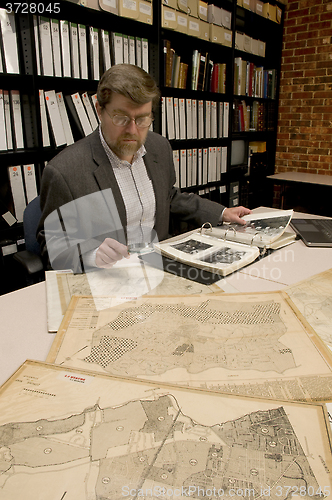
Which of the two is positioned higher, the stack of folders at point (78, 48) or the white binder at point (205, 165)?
the stack of folders at point (78, 48)

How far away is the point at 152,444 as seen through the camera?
0.50m

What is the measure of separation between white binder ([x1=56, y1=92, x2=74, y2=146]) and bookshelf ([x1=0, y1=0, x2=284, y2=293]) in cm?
4

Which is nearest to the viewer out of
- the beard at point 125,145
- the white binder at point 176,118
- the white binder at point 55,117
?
the beard at point 125,145

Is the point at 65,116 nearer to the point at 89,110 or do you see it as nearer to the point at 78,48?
the point at 89,110

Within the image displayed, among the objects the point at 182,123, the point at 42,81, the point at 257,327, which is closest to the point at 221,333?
the point at 257,327

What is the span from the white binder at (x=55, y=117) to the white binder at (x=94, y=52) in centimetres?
30

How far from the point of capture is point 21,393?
1.96 feet

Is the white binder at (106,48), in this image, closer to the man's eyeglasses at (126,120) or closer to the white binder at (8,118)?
the white binder at (8,118)

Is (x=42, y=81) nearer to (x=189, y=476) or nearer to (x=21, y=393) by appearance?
(x=21, y=393)

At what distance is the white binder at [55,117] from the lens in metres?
1.92

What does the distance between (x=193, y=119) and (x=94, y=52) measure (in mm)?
1004

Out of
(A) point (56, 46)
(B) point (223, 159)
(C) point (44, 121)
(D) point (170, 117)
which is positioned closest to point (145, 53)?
(D) point (170, 117)

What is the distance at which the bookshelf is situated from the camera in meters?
1.85

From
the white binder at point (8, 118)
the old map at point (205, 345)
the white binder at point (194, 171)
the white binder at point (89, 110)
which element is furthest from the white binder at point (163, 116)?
the old map at point (205, 345)
